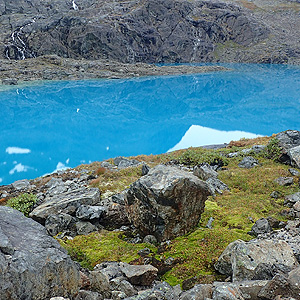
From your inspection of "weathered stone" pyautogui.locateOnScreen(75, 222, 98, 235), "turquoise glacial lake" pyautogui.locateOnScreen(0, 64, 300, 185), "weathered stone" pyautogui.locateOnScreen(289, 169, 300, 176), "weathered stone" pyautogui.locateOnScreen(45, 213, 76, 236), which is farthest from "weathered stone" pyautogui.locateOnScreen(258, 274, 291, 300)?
"turquoise glacial lake" pyautogui.locateOnScreen(0, 64, 300, 185)

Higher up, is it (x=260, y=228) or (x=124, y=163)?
(x=260, y=228)

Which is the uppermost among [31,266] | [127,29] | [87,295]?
[127,29]

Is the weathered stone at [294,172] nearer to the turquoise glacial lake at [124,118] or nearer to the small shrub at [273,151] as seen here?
the small shrub at [273,151]

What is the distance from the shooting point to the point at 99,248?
9.63 m

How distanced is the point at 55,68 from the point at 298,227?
95.6 metres

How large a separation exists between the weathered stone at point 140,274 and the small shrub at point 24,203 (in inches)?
301

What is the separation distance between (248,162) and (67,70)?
277 feet

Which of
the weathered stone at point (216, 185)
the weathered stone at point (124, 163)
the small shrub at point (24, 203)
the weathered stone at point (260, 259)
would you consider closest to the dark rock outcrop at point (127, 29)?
the weathered stone at point (124, 163)

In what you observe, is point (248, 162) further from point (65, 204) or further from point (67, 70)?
point (67, 70)

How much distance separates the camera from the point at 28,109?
5156 cm

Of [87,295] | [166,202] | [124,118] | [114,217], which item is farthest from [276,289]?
[124,118]

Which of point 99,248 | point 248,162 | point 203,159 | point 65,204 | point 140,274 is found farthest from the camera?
point 203,159

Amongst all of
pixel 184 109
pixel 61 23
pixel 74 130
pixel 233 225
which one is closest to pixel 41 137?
pixel 74 130

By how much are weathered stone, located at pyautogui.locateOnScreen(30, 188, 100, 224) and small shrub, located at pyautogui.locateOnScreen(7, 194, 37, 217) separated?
4.85 feet
